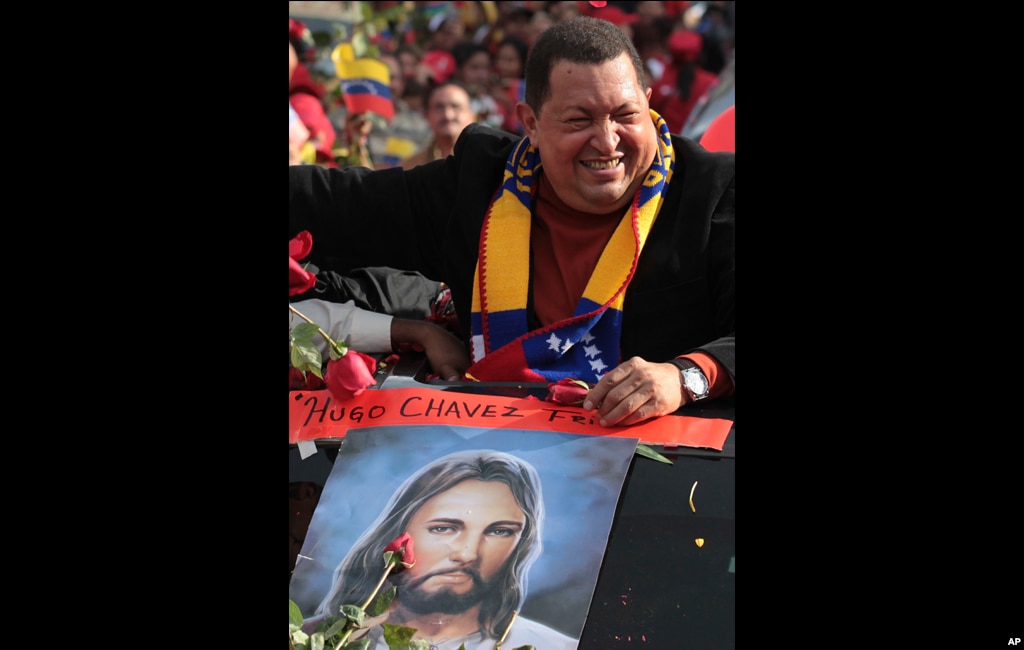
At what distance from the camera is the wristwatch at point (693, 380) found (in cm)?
289

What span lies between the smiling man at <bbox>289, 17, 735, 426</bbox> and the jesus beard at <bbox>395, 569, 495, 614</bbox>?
1.13 m

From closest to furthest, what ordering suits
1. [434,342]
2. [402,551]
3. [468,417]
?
1. [402,551]
2. [468,417]
3. [434,342]

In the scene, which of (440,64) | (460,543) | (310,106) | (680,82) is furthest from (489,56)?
(460,543)

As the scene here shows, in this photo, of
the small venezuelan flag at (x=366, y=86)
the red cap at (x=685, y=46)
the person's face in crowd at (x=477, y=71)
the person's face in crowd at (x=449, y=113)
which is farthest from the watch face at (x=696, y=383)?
the person's face in crowd at (x=477, y=71)

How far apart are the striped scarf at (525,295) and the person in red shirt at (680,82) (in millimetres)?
5143

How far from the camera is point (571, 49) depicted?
3396 millimetres

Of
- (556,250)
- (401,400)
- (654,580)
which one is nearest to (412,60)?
(556,250)

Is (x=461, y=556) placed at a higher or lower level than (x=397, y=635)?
higher

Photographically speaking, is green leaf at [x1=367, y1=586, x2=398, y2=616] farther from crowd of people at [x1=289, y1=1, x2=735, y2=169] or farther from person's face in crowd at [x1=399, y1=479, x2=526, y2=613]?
crowd of people at [x1=289, y1=1, x2=735, y2=169]

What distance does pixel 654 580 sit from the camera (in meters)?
2.21

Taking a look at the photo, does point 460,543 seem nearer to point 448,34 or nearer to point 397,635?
point 397,635

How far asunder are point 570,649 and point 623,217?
1727mm

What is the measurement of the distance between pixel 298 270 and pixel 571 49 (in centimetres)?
133

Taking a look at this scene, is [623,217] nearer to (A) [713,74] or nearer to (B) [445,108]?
(B) [445,108]
